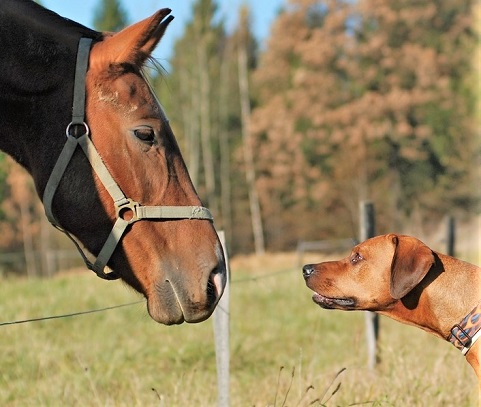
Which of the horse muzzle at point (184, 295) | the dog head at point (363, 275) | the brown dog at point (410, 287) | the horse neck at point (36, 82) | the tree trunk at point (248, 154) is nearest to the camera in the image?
the horse muzzle at point (184, 295)

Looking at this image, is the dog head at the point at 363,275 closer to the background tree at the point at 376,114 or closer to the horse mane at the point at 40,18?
the horse mane at the point at 40,18

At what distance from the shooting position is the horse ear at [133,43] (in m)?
2.94

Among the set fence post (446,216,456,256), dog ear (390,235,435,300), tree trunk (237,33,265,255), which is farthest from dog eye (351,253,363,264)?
tree trunk (237,33,265,255)

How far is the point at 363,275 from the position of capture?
4770 millimetres

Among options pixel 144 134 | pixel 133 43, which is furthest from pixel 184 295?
pixel 133 43

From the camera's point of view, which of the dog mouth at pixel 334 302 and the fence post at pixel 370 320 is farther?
the fence post at pixel 370 320

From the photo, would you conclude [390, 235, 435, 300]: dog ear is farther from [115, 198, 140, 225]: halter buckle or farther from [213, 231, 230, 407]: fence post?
[115, 198, 140, 225]: halter buckle

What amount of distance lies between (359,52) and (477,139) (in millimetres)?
6235

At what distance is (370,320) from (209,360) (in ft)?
5.14

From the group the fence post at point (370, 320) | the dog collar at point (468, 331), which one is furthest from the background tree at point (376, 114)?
the dog collar at point (468, 331)

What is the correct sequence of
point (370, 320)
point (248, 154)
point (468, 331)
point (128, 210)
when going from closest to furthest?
point (128, 210)
point (468, 331)
point (370, 320)
point (248, 154)

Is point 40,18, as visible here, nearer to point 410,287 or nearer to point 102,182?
point 102,182

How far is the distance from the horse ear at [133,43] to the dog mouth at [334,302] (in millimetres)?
2316

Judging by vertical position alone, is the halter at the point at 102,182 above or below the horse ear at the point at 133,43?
below
